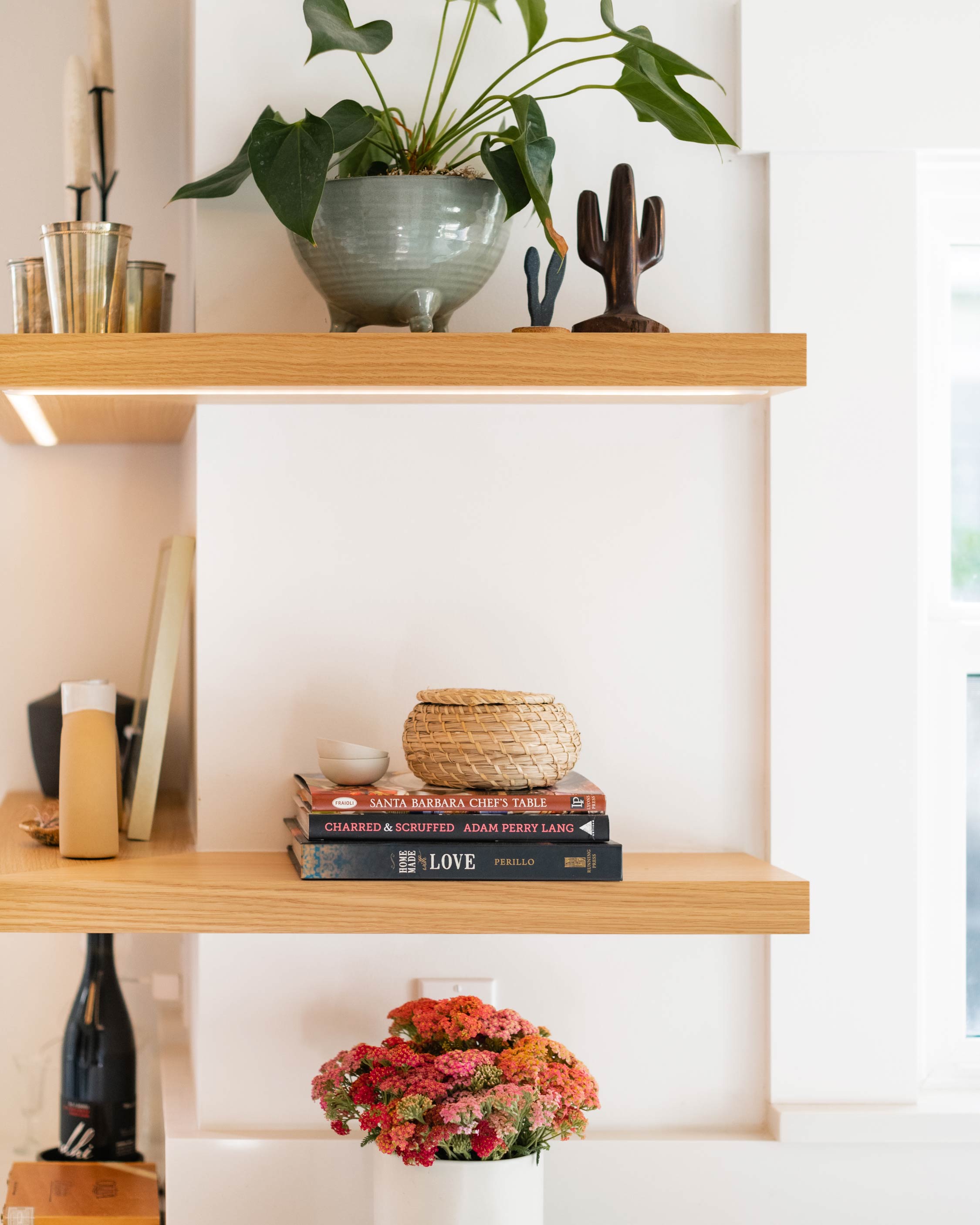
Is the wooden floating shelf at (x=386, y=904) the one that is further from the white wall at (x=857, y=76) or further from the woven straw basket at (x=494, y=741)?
the white wall at (x=857, y=76)

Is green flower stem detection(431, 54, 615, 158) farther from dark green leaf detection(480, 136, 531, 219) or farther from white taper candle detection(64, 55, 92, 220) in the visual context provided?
white taper candle detection(64, 55, 92, 220)

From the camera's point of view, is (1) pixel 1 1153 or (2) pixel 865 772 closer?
(2) pixel 865 772

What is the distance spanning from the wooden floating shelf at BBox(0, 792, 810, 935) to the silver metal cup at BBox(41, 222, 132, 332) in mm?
510

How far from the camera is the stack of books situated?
106 centimetres

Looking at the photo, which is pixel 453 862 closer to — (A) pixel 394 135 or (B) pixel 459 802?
(B) pixel 459 802

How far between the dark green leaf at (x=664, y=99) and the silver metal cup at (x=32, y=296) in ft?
1.87

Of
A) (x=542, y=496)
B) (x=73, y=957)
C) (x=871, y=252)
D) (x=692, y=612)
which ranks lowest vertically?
(x=73, y=957)

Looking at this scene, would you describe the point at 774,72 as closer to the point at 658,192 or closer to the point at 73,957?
the point at 658,192

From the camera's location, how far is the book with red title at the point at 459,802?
106 cm

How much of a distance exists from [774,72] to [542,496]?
51 centimetres

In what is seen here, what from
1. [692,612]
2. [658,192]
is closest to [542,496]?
[692,612]

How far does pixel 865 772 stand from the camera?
1.25 metres

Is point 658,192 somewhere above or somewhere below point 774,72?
below

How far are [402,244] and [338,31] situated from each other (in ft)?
0.60
